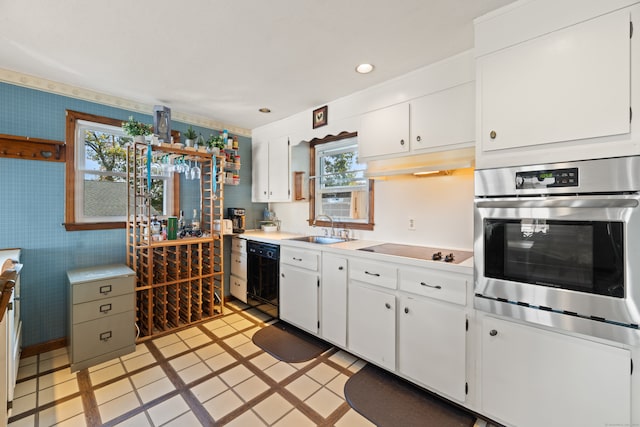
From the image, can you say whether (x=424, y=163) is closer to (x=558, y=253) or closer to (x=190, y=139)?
(x=558, y=253)

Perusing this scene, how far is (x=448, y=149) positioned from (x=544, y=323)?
1.22m

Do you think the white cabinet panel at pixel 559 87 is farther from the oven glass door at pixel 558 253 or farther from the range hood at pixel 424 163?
the oven glass door at pixel 558 253

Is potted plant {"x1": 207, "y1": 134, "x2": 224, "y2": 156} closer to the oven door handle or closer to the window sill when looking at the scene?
the window sill

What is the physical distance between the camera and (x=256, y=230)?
401 cm

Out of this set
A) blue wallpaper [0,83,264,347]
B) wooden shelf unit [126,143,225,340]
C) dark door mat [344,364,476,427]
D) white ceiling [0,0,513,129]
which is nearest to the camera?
white ceiling [0,0,513,129]

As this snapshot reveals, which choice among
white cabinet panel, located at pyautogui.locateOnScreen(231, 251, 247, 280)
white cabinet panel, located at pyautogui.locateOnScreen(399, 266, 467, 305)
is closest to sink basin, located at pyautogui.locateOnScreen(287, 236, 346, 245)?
white cabinet panel, located at pyautogui.locateOnScreen(231, 251, 247, 280)

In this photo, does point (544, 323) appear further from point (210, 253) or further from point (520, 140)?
point (210, 253)

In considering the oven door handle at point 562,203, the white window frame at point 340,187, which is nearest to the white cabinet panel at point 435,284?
the oven door handle at point 562,203

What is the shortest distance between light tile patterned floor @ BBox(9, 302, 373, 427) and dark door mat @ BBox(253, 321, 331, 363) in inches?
2.9

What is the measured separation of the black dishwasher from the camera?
119 inches

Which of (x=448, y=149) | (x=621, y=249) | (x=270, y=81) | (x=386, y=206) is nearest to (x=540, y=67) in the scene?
(x=448, y=149)

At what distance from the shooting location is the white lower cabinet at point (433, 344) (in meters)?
1.70

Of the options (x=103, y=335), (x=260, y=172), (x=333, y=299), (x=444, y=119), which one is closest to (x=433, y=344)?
(x=333, y=299)

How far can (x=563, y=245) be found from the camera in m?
1.37
